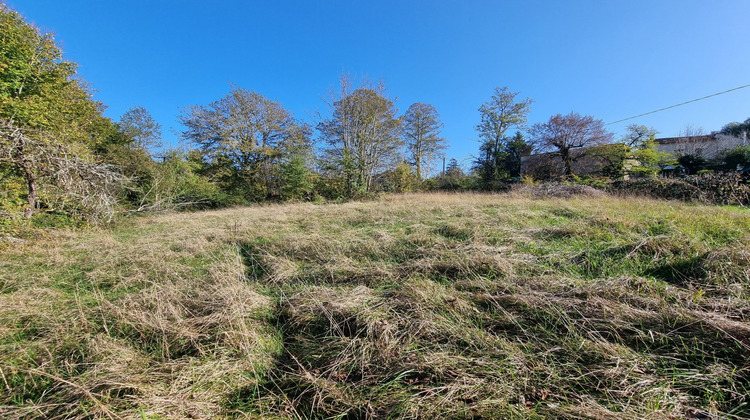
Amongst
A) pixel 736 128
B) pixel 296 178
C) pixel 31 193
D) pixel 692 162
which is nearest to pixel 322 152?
pixel 296 178

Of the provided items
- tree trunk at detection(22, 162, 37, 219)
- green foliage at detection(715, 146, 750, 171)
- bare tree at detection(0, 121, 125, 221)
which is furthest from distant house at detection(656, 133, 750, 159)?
tree trunk at detection(22, 162, 37, 219)

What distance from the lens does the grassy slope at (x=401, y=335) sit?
124cm

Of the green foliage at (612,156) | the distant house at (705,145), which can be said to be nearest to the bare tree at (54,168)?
the green foliage at (612,156)

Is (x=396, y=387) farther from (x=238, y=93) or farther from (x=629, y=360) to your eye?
(x=238, y=93)

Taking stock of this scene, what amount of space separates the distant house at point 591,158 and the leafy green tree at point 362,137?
37.6 feet

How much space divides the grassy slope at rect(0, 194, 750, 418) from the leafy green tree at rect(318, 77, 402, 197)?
12.8m

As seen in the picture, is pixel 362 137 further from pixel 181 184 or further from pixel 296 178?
pixel 181 184

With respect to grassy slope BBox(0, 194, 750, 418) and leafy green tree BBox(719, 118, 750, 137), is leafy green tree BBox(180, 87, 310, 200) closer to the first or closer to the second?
grassy slope BBox(0, 194, 750, 418)

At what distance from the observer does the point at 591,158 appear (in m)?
16.6

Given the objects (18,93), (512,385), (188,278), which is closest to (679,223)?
(512,385)

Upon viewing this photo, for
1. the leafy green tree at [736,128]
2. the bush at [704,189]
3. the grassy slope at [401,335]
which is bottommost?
the grassy slope at [401,335]

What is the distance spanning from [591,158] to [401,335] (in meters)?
21.6

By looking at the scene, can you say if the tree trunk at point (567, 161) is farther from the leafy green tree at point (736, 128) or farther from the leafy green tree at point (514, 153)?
the leafy green tree at point (736, 128)

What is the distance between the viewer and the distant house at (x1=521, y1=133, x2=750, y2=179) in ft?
55.1
